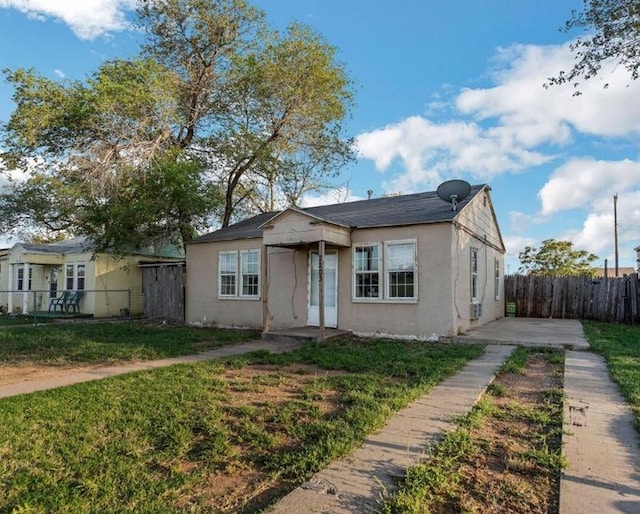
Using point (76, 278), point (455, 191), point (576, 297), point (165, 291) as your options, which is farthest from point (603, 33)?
point (76, 278)

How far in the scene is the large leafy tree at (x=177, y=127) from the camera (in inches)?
532

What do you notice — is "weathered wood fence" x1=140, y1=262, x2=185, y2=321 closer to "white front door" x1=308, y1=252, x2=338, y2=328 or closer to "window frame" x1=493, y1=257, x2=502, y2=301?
"white front door" x1=308, y1=252, x2=338, y2=328

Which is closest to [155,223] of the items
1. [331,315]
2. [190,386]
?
[331,315]

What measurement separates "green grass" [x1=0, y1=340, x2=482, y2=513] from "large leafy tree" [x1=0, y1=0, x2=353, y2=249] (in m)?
9.68

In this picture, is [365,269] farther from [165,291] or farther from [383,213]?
[165,291]

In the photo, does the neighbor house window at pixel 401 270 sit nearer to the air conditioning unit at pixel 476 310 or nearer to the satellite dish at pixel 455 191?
the satellite dish at pixel 455 191

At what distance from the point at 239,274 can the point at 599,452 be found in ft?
36.6

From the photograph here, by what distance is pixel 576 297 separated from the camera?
15.7m

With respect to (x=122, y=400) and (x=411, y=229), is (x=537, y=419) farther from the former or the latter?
(x=411, y=229)

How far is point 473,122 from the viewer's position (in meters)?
16.4

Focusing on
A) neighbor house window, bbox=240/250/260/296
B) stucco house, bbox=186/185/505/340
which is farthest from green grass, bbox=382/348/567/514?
neighbor house window, bbox=240/250/260/296

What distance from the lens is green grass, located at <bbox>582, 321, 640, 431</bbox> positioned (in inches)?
207

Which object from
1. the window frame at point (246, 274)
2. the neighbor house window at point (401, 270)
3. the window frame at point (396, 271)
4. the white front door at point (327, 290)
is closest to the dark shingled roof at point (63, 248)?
the window frame at point (246, 274)

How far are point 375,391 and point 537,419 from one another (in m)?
1.79
